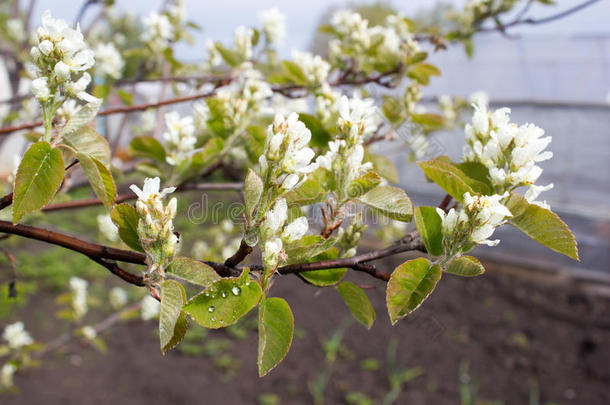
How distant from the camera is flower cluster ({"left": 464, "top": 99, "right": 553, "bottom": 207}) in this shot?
646 millimetres

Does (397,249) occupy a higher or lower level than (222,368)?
higher

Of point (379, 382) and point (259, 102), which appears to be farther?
point (379, 382)

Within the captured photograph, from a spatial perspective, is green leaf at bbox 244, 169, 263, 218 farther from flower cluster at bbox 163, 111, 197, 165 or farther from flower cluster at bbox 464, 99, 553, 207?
flower cluster at bbox 163, 111, 197, 165

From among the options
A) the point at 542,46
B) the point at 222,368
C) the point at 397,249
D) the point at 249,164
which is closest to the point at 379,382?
the point at 222,368

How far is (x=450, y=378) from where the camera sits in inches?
131

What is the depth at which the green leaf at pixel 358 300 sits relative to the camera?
2.19ft

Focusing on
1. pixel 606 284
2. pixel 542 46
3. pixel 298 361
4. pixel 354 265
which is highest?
pixel 354 265

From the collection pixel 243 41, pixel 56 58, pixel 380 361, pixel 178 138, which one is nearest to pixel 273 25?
pixel 243 41

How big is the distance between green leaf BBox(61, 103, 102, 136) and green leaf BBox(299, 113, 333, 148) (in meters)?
0.37

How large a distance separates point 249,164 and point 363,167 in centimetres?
68

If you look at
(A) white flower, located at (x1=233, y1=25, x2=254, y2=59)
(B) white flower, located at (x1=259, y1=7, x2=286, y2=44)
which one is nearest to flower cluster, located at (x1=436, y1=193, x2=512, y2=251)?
(A) white flower, located at (x1=233, y1=25, x2=254, y2=59)

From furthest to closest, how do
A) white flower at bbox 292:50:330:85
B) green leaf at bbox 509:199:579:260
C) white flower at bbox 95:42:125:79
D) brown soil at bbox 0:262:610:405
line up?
brown soil at bbox 0:262:610:405 → white flower at bbox 95:42:125:79 → white flower at bbox 292:50:330:85 → green leaf at bbox 509:199:579:260

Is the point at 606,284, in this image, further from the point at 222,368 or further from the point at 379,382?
the point at 222,368

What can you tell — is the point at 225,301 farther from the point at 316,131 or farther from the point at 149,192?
the point at 316,131
